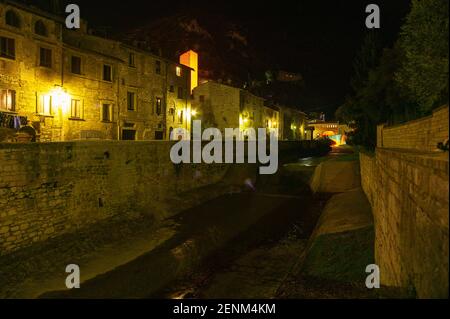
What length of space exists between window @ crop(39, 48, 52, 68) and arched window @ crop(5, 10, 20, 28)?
7.80ft

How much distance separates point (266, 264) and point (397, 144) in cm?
1081

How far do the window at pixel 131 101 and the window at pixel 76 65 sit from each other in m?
6.50

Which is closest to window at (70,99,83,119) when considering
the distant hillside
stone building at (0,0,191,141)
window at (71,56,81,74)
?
stone building at (0,0,191,141)

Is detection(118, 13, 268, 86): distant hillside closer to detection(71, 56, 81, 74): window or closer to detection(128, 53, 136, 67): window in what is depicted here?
detection(128, 53, 136, 67): window

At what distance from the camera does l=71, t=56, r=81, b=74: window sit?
96.7 feet

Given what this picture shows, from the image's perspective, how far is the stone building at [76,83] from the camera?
80.0 ft

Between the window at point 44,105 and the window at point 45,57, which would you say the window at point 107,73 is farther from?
the window at point 44,105

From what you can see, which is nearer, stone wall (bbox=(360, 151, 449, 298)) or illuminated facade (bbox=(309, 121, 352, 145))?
stone wall (bbox=(360, 151, 449, 298))

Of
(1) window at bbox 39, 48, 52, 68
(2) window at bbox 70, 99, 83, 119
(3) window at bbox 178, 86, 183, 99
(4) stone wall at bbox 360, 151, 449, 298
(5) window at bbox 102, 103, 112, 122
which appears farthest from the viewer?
(3) window at bbox 178, 86, 183, 99

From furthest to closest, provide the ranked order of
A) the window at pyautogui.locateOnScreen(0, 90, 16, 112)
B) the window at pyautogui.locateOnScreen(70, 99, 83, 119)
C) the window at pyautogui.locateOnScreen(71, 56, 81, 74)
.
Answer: the window at pyautogui.locateOnScreen(71, 56, 81, 74)
the window at pyautogui.locateOnScreen(70, 99, 83, 119)
the window at pyautogui.locateOnScreen(0, 90, 16, 112)

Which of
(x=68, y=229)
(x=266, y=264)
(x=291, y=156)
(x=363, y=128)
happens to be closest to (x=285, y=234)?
(x=266, y=264)

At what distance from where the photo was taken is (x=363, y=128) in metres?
33.1

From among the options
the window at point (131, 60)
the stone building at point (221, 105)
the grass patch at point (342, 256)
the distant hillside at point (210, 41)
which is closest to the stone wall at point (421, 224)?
the grass patch at point (342, 256)

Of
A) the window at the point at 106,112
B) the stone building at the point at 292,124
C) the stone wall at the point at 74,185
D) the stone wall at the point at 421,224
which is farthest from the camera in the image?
the stone building at the point at 292,124
